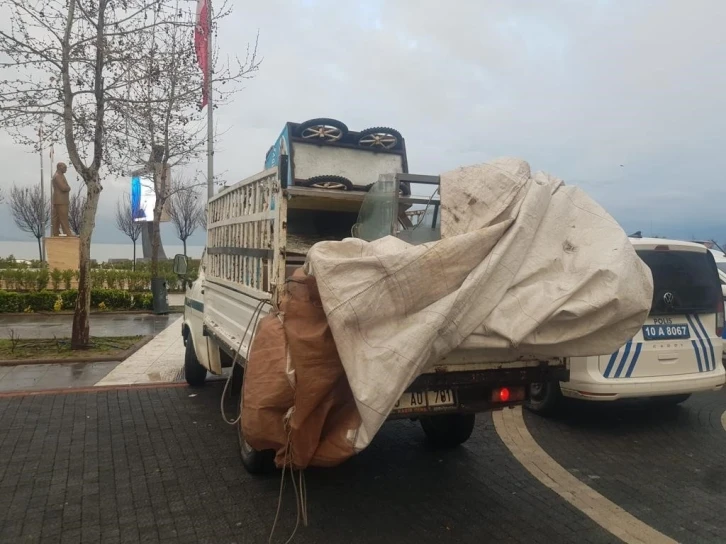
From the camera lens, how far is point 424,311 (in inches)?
122

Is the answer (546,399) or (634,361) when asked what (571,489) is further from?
(546,399)

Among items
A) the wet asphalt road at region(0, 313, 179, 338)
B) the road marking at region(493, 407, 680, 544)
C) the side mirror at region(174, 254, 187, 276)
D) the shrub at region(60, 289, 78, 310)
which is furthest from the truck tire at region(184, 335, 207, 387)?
the shrub at region(60, 289, 78, 310)

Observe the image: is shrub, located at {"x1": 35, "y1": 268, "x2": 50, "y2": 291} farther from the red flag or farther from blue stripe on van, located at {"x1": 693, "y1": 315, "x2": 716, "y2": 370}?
blue stripe on van, located at {"x1": 693, "y1": 315, "x2": 716, "y2": 370}

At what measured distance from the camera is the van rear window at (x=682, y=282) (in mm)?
5797

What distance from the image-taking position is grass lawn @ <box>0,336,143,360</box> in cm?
907

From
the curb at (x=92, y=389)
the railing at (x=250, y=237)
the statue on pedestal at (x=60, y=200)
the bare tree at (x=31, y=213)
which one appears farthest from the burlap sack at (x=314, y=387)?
the bare tree at (x=31, y=213)

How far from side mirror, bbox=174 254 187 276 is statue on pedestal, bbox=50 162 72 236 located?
11925mm

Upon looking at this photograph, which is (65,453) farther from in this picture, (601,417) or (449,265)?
(601,417)

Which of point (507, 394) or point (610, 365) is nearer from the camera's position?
point (507, 394)

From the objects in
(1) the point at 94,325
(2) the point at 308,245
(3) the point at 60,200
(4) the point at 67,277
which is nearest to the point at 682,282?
(2) the point at 308,245

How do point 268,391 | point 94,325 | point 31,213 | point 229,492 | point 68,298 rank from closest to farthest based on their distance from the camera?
point 268,391
point 229,492
point 94,325
point 68,298
point 31,213

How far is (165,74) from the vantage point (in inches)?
386

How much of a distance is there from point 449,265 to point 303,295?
838 mm

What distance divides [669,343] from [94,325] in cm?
1114
